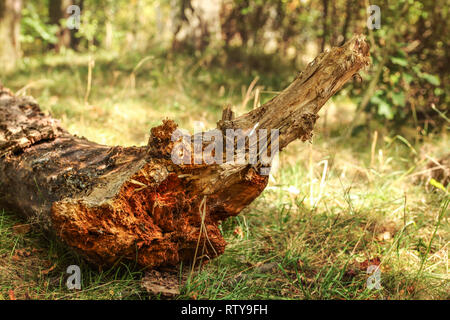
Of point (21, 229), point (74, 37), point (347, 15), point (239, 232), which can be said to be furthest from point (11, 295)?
point (74, 37)

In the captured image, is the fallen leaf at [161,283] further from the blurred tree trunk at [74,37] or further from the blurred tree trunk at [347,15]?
the blurred tree trunk at [74,37]

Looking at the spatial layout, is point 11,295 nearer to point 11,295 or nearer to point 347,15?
point 11,295

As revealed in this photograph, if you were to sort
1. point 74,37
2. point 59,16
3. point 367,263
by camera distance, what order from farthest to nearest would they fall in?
point 74,37, point 59,16, point 367,263

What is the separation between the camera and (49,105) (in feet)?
13.5

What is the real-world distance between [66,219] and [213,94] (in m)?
3.59

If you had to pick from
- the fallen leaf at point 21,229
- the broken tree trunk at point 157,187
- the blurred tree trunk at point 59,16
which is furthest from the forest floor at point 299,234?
the blurred tree trunk at point 59,16

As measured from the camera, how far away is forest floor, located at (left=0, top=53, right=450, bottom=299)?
78.5 inches

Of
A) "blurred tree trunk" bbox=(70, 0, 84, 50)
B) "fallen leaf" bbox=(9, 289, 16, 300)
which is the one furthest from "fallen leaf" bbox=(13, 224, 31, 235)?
"blurred tree trunk" bbox=(70, 0, 84, 50)

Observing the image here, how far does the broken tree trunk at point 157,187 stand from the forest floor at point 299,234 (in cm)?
18

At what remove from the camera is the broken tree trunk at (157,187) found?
1.83 meters

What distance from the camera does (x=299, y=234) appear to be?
252cm

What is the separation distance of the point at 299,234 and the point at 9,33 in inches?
221
